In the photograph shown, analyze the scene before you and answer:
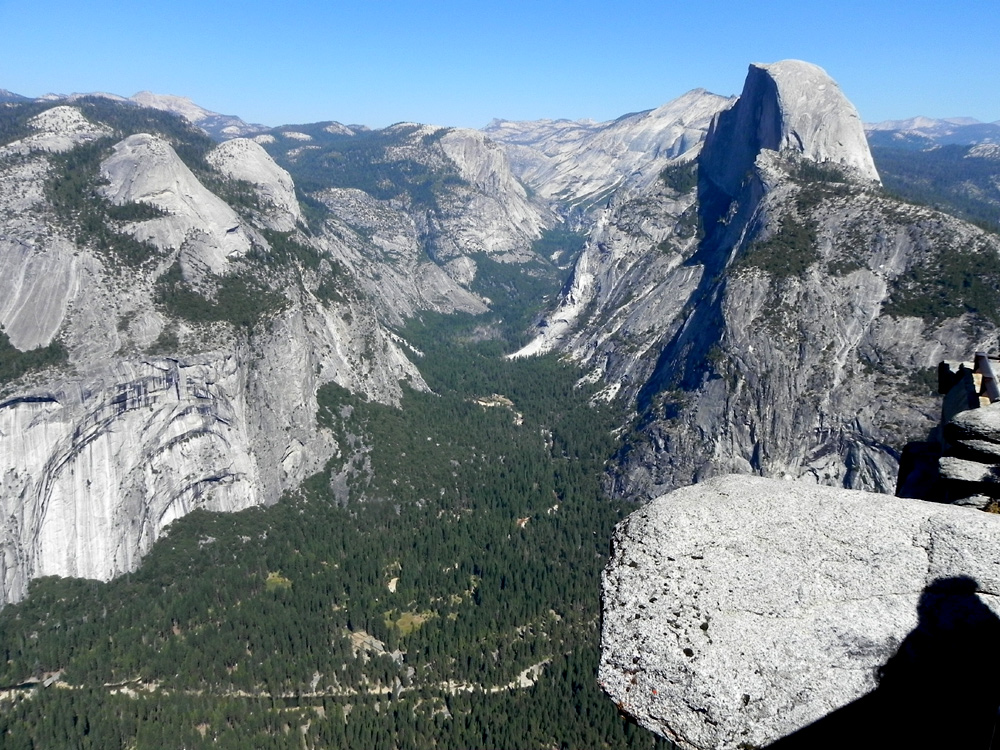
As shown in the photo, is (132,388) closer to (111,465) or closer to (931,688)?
(111,465)

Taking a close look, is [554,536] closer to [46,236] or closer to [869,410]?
[869,410]

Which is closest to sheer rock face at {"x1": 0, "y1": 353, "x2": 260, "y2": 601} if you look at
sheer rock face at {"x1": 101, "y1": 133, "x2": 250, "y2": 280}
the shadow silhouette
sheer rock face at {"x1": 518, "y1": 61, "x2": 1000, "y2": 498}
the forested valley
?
the forested valley

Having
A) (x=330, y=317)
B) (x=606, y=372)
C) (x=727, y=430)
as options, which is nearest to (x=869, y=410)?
(x=727, y=430)

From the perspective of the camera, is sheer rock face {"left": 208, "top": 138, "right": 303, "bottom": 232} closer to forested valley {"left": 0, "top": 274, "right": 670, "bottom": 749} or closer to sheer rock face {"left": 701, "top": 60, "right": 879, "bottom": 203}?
forested valley {"left": 0, "top": 274, "right": 670, "bottom": 749}

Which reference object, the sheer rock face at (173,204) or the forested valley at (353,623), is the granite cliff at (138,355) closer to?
the sheer rock face at (173,204)

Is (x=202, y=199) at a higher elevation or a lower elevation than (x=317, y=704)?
higher

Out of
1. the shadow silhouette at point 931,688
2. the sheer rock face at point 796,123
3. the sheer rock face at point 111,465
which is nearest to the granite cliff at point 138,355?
the sheer rock face at point 111,465

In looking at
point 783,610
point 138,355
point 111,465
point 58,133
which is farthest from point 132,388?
point 783,610
